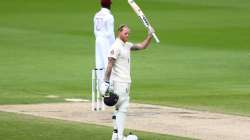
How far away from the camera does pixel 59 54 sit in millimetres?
35438

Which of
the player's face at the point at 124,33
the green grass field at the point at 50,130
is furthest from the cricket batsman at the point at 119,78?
the green grass field at the point at 50,130

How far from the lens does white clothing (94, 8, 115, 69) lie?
71.5ft

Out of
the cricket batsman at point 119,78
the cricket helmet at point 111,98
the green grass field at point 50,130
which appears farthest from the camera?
the green grass field at point 50,130

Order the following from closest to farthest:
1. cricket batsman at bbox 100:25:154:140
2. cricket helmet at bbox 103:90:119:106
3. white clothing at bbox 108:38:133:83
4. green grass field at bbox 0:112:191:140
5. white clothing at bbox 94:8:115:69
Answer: cricket helmet at bbox 103:90:119:106, cricket batsman at bbox 100:25:154:140, white clothing at bbox 108:38:133:83, green grass field at bbox 0:112:191:140, white clothing at bbox 94:8:115:69

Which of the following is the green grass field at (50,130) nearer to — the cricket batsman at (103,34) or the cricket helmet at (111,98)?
the cricket helmet at (111,98)

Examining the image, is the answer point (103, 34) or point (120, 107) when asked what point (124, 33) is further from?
point (103, 34)

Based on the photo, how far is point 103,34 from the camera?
21859 millimetres

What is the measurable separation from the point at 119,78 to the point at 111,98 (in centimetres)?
45

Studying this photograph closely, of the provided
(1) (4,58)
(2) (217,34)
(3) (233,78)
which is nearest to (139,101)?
(3) (233,78)

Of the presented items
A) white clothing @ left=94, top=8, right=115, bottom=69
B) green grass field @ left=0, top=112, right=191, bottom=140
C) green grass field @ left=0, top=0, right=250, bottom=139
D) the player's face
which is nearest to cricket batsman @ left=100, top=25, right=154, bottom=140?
the player's face

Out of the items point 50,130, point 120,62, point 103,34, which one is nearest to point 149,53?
point 103,34

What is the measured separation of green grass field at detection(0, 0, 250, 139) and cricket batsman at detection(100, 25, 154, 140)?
5.63 ft

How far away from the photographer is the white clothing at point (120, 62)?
690 inches

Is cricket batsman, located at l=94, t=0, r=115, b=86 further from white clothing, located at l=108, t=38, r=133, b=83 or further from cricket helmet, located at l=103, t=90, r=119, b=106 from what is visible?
cricket helmet, located at l=103, t=90, r=119, b=106
